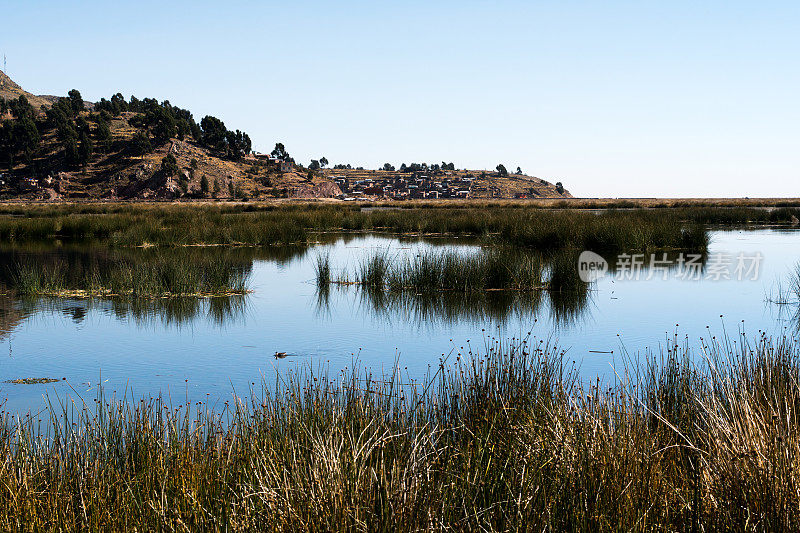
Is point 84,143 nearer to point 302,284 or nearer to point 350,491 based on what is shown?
point 302,284

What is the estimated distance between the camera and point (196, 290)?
13.7 meters

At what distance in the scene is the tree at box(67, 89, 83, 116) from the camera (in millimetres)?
96250

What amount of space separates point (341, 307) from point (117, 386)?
18.7ft

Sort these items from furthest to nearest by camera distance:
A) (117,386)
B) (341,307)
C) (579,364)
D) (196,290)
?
(196,290)
(341,307)
(579,364)
(117,386)

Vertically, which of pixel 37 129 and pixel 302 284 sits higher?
pixel 37 129

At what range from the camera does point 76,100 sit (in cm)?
9744

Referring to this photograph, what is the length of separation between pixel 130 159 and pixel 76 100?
21.2 metres

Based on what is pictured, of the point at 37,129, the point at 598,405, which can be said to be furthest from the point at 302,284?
the point at 37,129

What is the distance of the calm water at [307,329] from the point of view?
8.02 m

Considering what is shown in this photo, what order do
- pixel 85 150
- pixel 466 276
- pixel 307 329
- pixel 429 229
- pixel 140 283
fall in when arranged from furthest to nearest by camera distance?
pixel 85 150
pixel 429 229
pixel 466 276
pixel 140 283
pixel 307 329

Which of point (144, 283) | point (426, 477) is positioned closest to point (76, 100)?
point (144, 283)

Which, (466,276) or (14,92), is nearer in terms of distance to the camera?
(466,276)

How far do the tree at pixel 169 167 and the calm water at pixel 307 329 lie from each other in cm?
6755

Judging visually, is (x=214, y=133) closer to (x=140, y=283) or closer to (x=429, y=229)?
(x=429, y=229)
